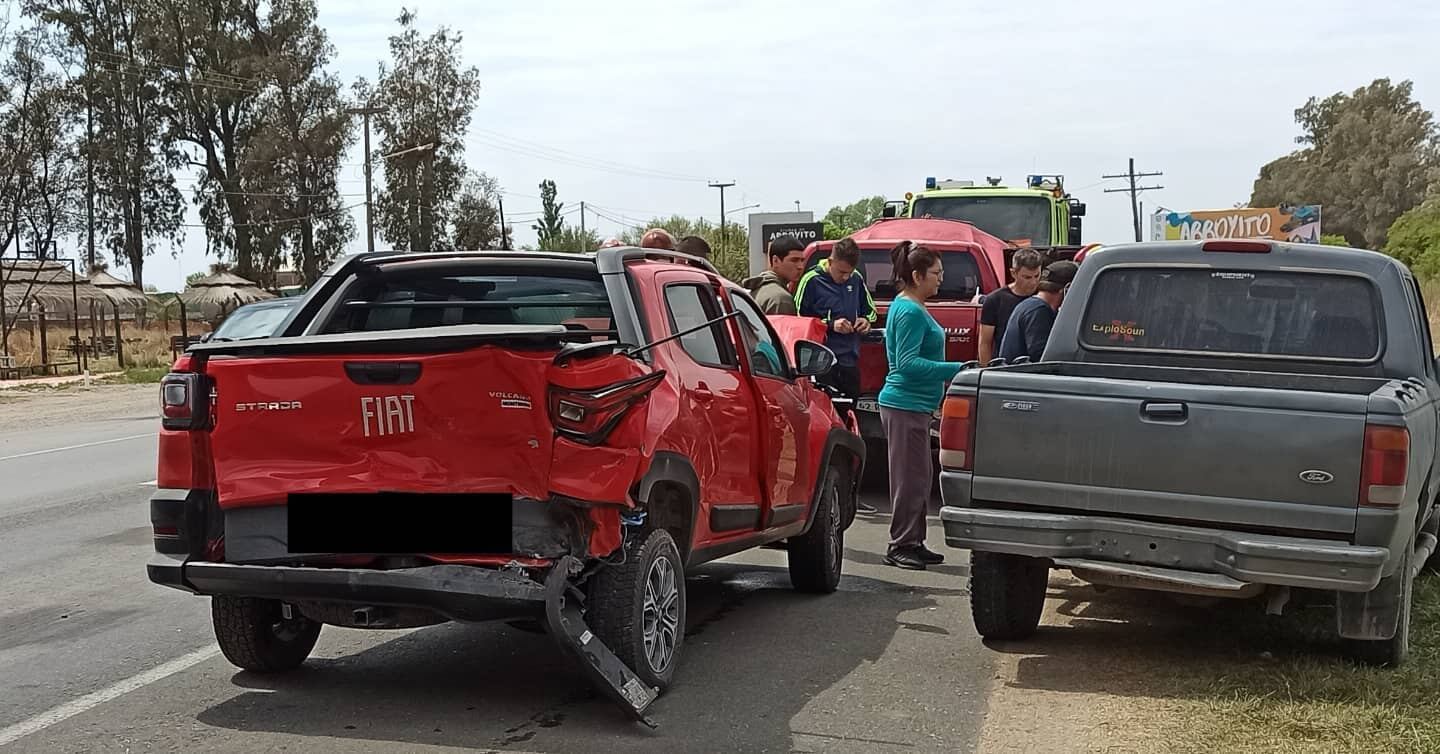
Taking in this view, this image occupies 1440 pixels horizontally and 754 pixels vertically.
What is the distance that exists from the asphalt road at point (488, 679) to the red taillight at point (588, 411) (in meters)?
1.09

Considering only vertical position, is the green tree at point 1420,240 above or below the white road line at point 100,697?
above

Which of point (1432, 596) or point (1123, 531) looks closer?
point (1123, 531)

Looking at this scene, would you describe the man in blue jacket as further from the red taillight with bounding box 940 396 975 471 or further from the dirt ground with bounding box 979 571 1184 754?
the red taillight with bounding box 940 396 975 471

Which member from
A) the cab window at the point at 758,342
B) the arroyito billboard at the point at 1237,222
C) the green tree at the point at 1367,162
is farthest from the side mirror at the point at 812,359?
the green tree at the point at 1367,162

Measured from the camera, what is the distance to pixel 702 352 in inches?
263

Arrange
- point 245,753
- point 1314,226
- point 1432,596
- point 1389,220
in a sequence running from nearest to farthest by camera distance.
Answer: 1. point 245,753
2. point 1432,596
3. point 1314,226
4. point 1389,220

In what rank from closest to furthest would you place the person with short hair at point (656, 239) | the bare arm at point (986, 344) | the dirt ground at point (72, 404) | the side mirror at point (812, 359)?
the side mirror at point (812, 359), the bare arm at point (986, 344), the person with short hair at point (656, 239), the dirt ground at point (72, 404)

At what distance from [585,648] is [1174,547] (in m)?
2.40

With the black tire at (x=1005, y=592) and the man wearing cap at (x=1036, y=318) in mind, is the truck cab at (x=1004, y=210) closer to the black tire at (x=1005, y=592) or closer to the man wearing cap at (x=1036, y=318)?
the man wearing cap at (x=1036, y=318)

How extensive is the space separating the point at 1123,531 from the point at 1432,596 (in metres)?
2.74

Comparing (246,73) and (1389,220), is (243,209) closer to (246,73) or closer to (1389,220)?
(246,73)

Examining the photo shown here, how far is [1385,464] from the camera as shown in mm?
5559

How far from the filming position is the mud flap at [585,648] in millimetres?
5145

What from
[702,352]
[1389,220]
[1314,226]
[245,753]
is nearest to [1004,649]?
[702,352]
